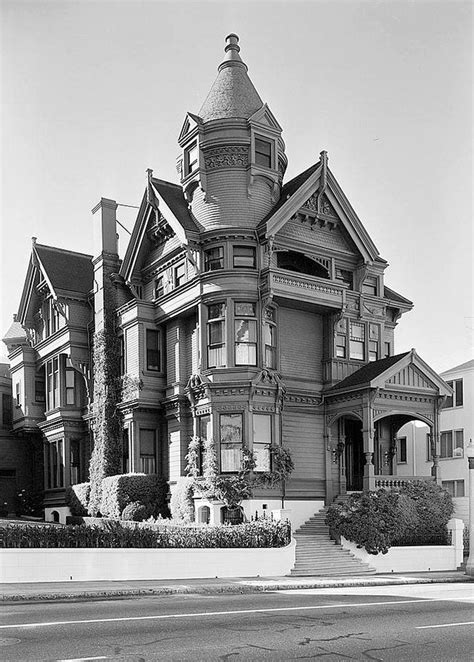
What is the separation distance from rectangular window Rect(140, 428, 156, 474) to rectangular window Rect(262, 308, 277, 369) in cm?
659

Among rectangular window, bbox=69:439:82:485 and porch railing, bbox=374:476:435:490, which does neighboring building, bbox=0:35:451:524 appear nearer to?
porch railing, bbox=374:476:435:490

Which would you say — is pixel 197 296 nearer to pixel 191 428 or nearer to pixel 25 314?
pixel 191 428

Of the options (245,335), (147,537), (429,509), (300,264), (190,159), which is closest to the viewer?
(147,537)

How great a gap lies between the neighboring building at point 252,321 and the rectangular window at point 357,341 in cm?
7

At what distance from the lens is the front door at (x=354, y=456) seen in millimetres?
32750

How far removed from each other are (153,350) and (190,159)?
27.9 ft

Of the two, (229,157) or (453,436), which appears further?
(453,436)

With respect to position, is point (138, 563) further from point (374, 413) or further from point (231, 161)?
point (231, 161)

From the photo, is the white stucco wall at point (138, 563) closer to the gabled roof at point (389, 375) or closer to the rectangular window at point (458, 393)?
the gabled roof at point (389, 375)

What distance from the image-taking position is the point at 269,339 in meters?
30.5

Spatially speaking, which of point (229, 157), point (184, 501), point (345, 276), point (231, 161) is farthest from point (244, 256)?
point (184, 501)

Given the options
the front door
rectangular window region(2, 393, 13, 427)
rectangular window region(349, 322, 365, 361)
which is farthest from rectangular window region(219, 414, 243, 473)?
rectangular window region(2, 393, 13, 427)

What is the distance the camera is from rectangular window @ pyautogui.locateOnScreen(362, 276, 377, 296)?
3503 centimetres

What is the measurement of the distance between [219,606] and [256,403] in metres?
14.0
